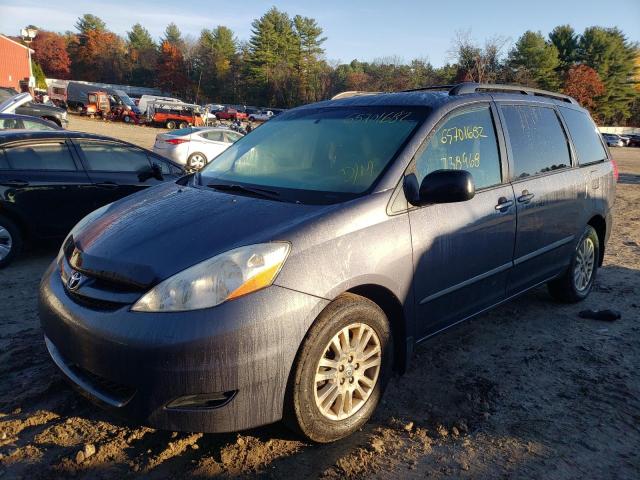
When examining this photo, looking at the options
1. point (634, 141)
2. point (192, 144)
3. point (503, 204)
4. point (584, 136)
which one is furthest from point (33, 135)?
Answer: point (634, 141)

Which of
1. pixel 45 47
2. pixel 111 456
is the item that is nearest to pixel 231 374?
pixel 111 456

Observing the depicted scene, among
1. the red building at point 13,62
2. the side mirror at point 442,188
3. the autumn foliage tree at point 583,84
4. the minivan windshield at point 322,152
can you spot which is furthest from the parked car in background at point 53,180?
the autumn foliage tree at point 583,84

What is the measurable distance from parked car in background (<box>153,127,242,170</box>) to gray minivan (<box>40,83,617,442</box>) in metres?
11.9

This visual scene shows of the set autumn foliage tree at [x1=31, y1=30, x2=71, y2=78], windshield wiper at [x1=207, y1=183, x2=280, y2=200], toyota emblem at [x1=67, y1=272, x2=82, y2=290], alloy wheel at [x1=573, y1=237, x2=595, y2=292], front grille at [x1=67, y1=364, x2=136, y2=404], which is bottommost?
alloy wheel at [x1=573, y1=237, x2=595, y2=292]

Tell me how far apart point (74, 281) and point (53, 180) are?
3.83 metres

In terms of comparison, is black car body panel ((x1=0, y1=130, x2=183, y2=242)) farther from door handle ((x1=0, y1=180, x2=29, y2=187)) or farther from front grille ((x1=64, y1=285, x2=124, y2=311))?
front grille ((x1=64, y1=285, x2=124, y2=311))

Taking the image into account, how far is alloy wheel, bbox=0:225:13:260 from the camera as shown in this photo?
552 centimetres

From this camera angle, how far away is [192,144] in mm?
16188

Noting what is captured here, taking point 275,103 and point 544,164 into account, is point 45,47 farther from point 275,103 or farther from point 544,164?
point 544,164

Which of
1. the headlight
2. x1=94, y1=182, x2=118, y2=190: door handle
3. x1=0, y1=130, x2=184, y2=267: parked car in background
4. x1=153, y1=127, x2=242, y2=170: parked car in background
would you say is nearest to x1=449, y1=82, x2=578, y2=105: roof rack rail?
the headlight

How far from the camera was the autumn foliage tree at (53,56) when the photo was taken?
309 ft

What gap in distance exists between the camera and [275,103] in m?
76.9

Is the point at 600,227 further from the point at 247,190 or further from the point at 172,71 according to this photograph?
the point at 172,71

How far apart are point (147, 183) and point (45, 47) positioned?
107459 mm
